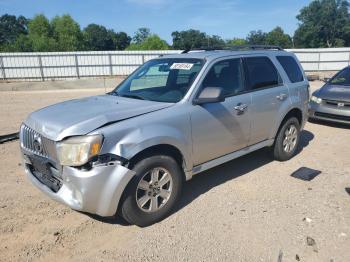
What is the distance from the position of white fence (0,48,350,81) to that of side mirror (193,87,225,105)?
22307 mm

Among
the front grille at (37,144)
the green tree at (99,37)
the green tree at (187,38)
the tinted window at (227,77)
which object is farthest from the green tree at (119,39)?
the front grille at (37,144)

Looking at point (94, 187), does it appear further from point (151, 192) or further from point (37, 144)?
point (37, 144)

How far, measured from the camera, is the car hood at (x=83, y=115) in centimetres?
325

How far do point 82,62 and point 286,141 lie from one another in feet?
77.9

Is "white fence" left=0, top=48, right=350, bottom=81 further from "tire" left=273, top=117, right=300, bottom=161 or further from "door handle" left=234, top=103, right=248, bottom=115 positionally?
"door handle" left=234, top=103, right=248, bottom=115

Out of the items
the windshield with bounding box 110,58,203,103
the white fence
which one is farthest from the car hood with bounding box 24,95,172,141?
the white fence

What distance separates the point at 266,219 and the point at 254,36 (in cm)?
11467

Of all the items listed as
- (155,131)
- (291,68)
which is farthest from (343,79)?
(155,131)

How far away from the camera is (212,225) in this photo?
12.1 feet

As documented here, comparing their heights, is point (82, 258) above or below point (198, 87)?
below

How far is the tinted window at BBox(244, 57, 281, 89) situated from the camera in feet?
15.8

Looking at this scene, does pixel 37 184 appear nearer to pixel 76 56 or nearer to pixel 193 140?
pixel 193 140

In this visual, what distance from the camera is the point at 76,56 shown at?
26328 millimetres

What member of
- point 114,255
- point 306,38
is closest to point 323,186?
point 114,255
